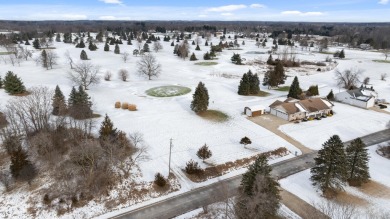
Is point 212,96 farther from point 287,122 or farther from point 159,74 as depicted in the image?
point 159,74

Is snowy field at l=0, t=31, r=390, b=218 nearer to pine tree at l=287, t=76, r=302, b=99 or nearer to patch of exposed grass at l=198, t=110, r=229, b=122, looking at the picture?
patch of exposed grass at l=198, t=110, r=229, b=122

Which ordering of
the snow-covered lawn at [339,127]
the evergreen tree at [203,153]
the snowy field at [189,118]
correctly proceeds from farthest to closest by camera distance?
the snow-covered lawn at [339,127] → the snowy field at [189,118] → the evergreen tree at [203,153]

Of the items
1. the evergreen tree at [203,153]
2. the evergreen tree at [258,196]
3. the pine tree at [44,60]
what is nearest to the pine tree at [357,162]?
the evergreen tree at [258,196]

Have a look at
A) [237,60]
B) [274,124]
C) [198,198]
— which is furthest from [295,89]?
[237,60]

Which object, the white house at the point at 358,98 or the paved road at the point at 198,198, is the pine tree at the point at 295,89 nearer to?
the white house at the point at 358,98

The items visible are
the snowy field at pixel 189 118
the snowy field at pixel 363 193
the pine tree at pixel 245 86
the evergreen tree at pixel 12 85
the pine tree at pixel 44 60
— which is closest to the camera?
the snowy field at pixel 363 193

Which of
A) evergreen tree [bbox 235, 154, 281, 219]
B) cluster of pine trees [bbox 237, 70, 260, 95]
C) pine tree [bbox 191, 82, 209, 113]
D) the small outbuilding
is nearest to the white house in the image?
cluster of pine trees [bbox 237, 70, 260, 95]
